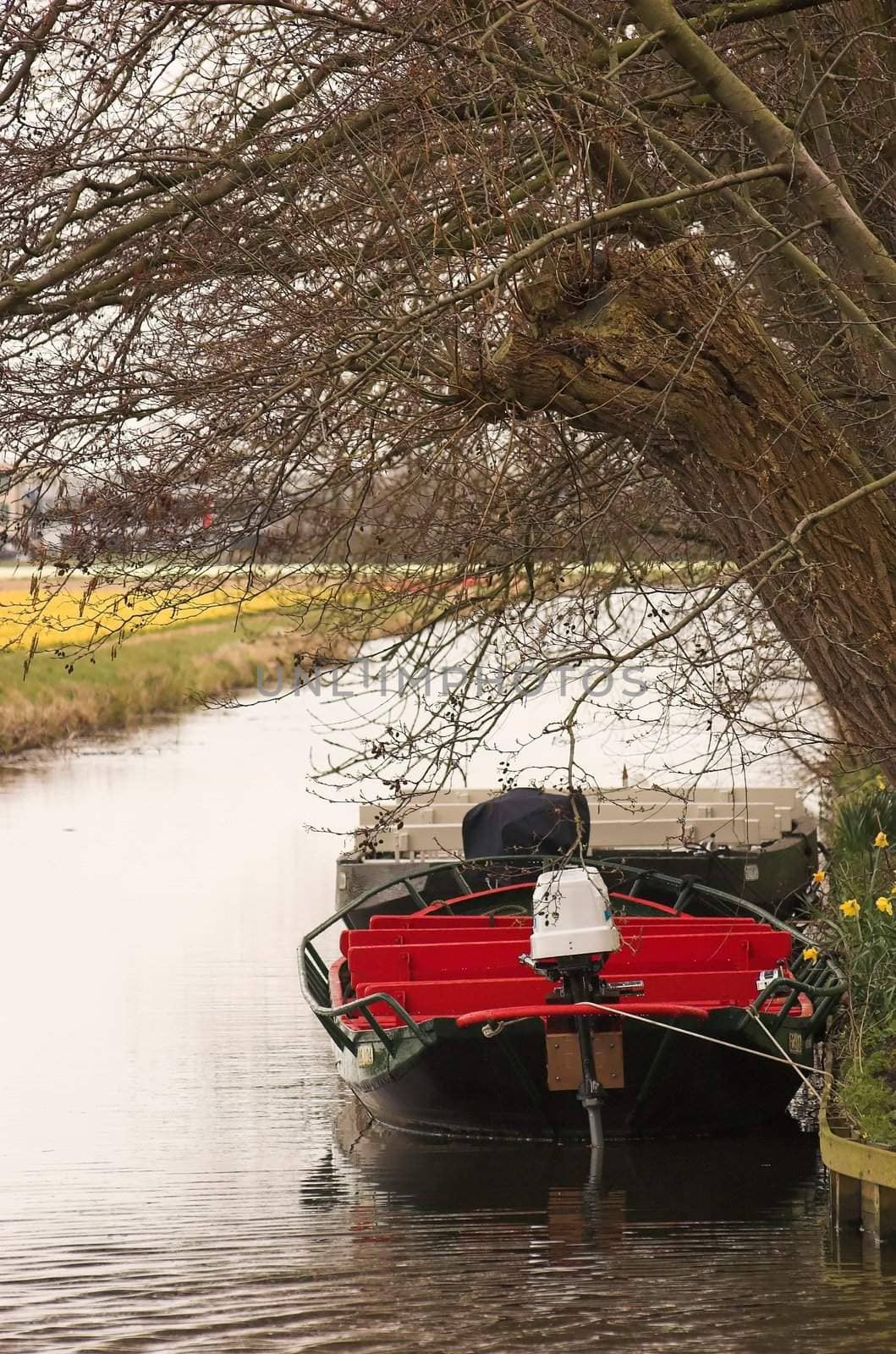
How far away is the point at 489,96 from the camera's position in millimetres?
9102

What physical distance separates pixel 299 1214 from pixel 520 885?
3.03 m

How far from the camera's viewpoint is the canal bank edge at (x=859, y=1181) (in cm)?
766

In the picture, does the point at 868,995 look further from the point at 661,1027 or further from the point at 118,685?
the point at 118,685

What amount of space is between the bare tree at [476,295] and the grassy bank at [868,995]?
78cm

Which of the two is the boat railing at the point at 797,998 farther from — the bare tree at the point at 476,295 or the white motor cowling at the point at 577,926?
the bare tree at the point at 476,295

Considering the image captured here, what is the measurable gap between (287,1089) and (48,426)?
15.4ft

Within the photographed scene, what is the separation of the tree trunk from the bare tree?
0.7 inches

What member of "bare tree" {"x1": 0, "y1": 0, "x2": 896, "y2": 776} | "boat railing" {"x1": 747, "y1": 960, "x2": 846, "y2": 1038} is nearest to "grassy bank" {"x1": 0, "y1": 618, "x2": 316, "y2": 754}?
"bare tree" {"x1": 0, "y1": 0, "x2": 896, "y2": 776}

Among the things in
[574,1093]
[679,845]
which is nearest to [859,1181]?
[574,1093]

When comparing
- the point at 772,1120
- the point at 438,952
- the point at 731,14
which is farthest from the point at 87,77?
the point at 772,1120

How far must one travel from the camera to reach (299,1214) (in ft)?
31.3

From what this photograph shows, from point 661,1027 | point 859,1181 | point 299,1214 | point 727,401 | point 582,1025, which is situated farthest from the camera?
point 661,1027

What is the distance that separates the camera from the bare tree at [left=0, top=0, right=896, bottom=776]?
855 cm

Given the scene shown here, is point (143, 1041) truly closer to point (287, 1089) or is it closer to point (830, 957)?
point (287, 1089)
